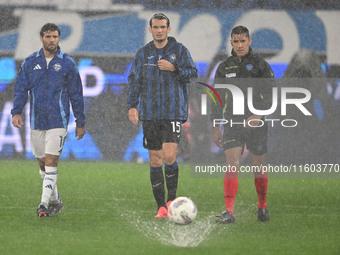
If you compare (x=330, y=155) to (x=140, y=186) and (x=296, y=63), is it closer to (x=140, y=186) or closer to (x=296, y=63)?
(x=296, y=63)

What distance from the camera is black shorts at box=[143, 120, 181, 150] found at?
8.22m

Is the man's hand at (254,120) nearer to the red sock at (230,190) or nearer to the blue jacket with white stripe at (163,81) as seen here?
the red sock at (230,190)

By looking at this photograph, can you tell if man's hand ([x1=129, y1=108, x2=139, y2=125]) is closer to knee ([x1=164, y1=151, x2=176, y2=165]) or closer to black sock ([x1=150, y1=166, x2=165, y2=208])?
knee ([x1=164, y1=151, x2=176, y2=165])

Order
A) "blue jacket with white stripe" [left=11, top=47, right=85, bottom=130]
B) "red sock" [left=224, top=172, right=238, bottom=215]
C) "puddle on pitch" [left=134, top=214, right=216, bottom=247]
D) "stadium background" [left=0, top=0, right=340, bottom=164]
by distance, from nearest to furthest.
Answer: "puddle on pitch" [left=134, top=214, right=216, bottom=247], "red sock" [left=224, top=172, right=238, bottom=215], "blue jacket with white stripe" [left=11, top=47, right=85, bottom=130], "stadium background" [left=0, top=0, right=340, bottom=164]

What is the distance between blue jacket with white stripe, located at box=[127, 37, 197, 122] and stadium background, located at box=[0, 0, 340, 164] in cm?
828

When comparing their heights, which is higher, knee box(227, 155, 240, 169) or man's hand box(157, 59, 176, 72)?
man's hand box(157, 59, 176, 72)

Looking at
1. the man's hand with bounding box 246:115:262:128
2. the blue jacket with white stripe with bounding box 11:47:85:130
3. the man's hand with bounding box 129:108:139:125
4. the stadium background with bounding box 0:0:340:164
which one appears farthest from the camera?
the stadium background with bounding box 0:0:340:164

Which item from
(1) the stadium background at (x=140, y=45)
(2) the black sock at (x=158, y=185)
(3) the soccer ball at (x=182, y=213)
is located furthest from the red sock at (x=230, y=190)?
(1) the stadium background at (x=140, y=45)

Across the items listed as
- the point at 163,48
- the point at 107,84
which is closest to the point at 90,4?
the point at 107,84

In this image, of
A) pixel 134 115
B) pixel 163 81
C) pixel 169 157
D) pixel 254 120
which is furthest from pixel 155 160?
pixel 254 120

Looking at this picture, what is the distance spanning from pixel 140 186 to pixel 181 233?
15.6 feet

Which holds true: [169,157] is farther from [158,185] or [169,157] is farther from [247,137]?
[247,137]

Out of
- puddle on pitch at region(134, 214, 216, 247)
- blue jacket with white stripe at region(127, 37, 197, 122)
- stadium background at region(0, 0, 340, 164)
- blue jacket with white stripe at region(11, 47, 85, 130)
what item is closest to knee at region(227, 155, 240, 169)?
puddle on pitch at region(134, 214, 216, 247)

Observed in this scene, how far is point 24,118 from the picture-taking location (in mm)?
16828
